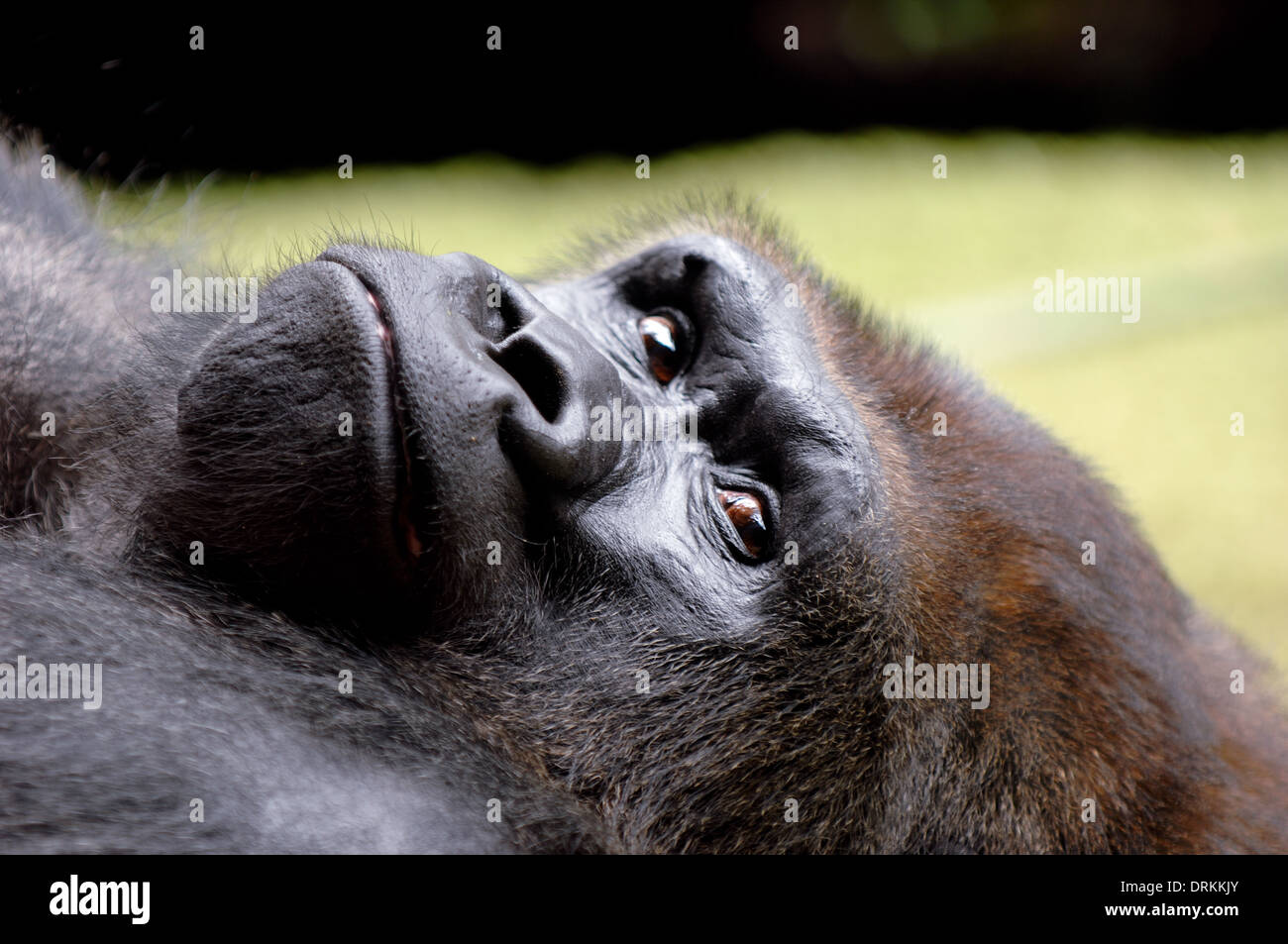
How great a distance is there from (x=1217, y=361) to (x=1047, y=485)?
3751 mm

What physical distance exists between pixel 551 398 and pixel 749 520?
432mm

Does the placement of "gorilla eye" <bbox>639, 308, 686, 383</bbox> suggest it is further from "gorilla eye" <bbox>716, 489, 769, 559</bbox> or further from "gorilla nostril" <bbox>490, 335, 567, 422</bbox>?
"gorilla nostril" <bbox>490, 335, 567, 422</bbox>

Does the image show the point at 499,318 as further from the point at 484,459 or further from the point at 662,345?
the point at 662,345

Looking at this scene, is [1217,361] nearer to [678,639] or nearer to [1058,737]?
[1058,737]

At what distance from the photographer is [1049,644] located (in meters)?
2.13

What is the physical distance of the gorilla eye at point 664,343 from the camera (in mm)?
2334

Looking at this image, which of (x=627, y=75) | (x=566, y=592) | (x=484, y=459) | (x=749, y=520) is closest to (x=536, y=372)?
(x=484, y=459)

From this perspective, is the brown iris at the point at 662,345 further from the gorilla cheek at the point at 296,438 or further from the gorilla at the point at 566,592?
the gorilla cheek at the point at 296,438

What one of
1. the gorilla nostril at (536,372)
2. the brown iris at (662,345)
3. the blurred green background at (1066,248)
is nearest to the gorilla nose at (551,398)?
the gorilla nostril at (536,372)

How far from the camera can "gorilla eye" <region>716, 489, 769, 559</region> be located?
2064mm

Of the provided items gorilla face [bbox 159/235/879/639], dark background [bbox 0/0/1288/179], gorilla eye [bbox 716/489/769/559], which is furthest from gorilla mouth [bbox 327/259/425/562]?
dark background [bbox 0/0/1288/179]

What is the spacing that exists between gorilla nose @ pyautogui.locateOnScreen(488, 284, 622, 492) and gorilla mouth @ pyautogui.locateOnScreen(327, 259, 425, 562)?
0.52ft

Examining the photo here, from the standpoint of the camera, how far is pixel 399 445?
169 cm
